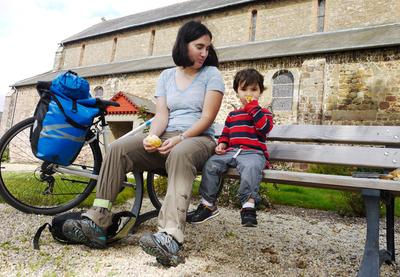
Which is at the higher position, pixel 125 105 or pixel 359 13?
pixel 359 13

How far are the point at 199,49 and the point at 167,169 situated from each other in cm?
101

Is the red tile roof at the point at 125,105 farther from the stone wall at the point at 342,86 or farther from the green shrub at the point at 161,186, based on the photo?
the green shrub at the point at 161,186

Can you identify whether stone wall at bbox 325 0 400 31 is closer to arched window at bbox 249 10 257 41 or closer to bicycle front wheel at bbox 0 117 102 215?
arched window at bbox 249 10 257 41

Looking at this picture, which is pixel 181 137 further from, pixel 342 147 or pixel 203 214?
pixel 342 147

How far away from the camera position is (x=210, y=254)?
234cm

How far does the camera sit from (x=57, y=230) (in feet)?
7.22

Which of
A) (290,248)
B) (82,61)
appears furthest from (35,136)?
(82,61)

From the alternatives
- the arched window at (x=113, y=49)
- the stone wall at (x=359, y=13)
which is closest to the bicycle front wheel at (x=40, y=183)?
the stone wall at (x=359, y=13)

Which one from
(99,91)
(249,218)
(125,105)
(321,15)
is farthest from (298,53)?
(99,91)

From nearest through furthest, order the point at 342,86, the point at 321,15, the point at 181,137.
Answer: the point at 181,137
the point at 342,86
the point at 321,15

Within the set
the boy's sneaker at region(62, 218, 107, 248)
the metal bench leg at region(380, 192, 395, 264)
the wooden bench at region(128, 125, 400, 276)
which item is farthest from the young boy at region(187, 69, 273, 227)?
the metal bench leg at region(380, 192, 395, 264)

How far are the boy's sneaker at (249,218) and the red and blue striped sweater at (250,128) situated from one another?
0.49m

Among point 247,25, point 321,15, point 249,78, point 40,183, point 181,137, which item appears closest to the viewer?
point 181,137

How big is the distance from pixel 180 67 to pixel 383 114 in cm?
1058
